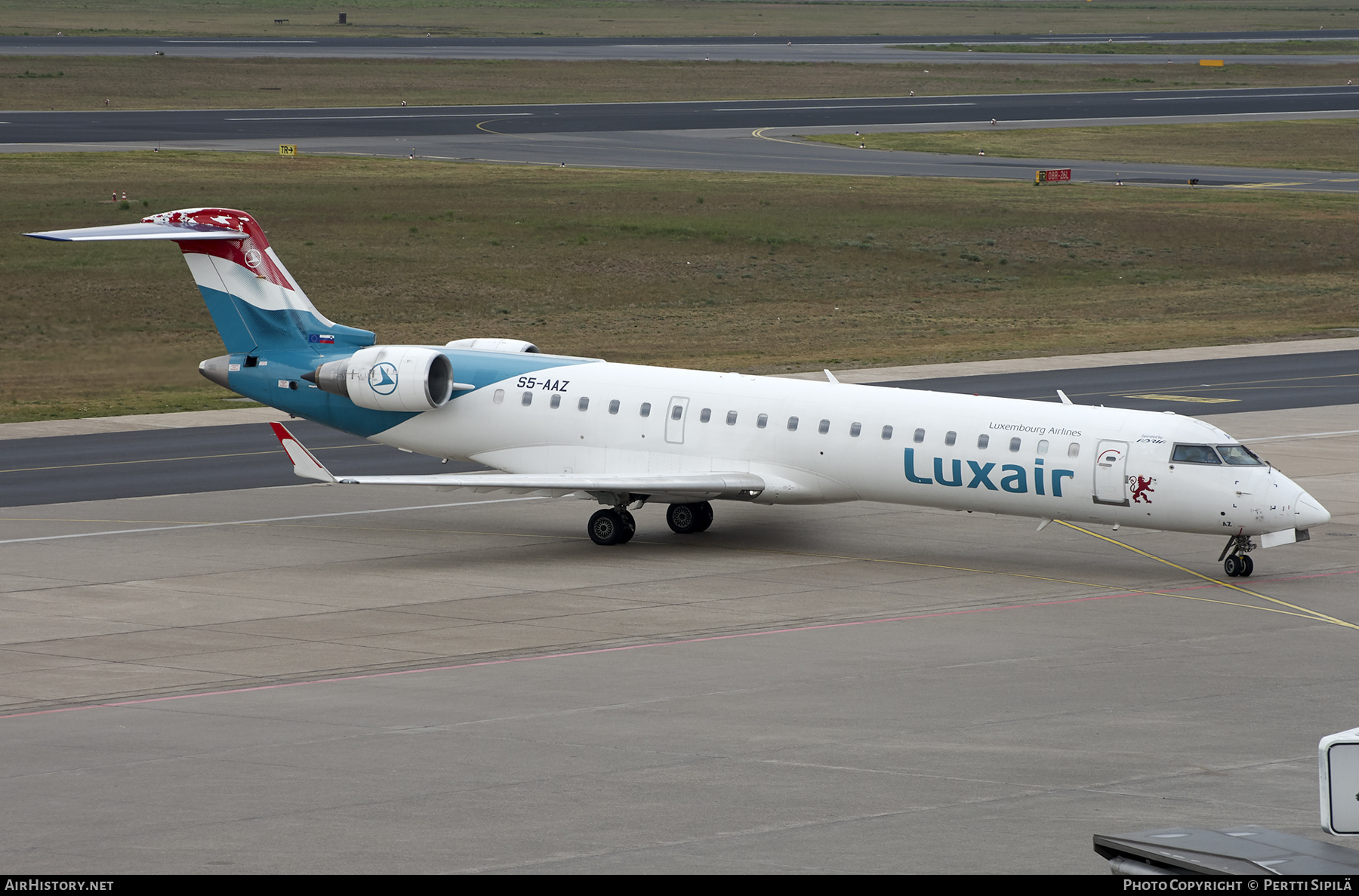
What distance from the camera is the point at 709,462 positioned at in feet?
113

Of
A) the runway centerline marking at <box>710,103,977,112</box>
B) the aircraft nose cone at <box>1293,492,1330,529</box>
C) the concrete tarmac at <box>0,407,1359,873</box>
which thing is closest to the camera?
the concrete tarmac at <box>0,407,1359,873</box>

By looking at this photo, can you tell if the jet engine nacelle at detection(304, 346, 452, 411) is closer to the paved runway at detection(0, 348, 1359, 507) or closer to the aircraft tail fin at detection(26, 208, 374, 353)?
the aircraft tail fin at detection(26, 208, 374, 353)

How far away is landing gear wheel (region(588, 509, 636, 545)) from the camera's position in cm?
3434

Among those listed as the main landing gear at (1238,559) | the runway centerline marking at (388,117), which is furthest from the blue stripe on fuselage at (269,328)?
the runway centerline marking at (388,117)

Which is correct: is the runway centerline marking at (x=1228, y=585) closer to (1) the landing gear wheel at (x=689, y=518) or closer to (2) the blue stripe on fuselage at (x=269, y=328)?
(1) the landing gear wheel at (x=689, y=518)

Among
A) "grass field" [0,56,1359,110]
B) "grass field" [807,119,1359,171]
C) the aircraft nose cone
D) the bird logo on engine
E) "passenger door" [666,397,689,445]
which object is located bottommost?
the aircraft nose cone

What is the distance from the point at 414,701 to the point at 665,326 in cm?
4474

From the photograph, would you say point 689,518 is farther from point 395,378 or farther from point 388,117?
point 388,117

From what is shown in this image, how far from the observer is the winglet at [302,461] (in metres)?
32.9

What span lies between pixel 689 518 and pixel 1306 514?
11.4 metres

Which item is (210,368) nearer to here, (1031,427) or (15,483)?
(15,483)

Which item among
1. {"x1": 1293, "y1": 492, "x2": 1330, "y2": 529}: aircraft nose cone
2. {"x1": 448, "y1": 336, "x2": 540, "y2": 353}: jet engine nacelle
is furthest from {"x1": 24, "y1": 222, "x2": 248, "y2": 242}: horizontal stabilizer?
{"x1": 1293, "y1": 492, "x2": 1330, "y2": 529}: aircraft nose cone

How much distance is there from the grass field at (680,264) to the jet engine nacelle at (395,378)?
1690 centimetres

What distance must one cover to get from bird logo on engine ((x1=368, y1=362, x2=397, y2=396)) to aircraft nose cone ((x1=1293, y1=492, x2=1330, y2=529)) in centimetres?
1683
